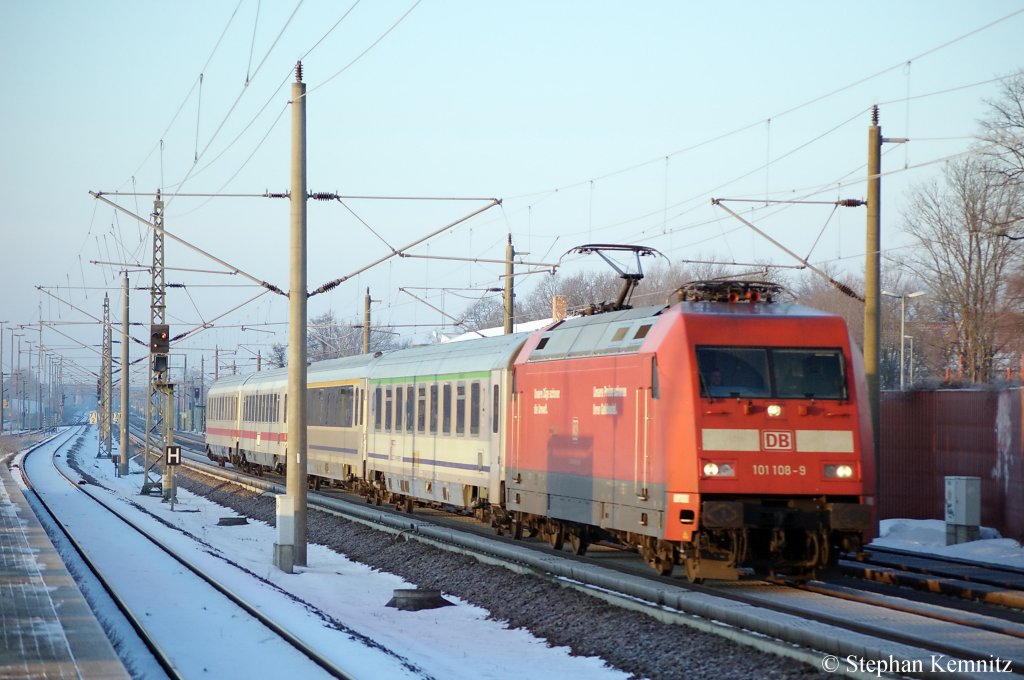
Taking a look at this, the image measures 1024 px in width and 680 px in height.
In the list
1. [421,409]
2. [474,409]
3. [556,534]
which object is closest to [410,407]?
[421,409]

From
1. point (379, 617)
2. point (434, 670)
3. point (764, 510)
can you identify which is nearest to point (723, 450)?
point (764, 510)

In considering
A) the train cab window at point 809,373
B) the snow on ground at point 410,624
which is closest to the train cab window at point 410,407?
the snow on ground at point 410,624

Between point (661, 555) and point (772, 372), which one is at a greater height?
point (772, 372)

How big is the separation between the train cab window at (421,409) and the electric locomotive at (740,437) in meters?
10.7

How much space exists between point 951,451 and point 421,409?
10.9m

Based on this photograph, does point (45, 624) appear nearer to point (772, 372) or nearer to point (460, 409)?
point (772, 372)

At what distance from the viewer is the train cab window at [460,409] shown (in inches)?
939

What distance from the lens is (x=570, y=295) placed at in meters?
96.2

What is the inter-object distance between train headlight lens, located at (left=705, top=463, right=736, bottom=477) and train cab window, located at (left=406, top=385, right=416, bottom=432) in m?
13.7

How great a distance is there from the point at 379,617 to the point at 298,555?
16.8 ft

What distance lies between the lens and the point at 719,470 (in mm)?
14273

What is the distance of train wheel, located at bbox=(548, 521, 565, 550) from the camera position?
19.7 meters

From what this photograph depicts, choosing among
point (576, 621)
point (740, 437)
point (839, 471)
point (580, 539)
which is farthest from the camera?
point (580, 539)

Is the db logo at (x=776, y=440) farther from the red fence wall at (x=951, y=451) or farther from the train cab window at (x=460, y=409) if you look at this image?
the train cab window at (x=460, y=409)
